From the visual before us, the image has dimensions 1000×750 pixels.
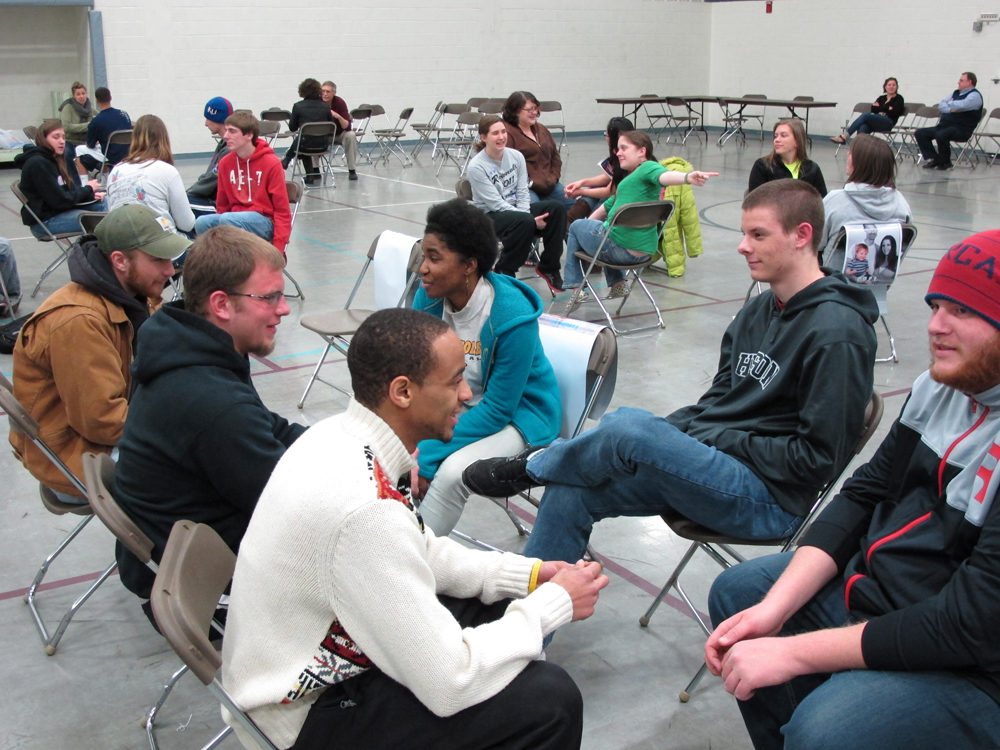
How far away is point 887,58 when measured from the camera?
16703 millimetres

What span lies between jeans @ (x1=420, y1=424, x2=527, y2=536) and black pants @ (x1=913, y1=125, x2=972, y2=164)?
13.3 m

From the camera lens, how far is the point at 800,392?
2248mm

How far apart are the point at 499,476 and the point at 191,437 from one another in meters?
0.92

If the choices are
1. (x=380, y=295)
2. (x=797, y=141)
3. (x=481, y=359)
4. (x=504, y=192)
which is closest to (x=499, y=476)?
(x=481, y=359)

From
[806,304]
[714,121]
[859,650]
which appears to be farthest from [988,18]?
[859,650]

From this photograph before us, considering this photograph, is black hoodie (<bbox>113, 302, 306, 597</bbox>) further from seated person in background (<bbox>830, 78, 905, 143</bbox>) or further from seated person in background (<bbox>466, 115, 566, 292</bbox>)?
seated person in background (<bbox>830, 78, 905, 143</bbox>)

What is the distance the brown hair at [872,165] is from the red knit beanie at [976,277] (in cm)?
370

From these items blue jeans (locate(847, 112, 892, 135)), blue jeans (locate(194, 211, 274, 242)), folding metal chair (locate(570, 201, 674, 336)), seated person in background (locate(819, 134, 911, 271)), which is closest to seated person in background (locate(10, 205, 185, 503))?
blue jeans (locate(194, 211, 274, 242))

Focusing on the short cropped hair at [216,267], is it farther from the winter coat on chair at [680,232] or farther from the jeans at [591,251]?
the winter coat on chair at [680,232]

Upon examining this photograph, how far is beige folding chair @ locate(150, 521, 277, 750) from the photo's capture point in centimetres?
142

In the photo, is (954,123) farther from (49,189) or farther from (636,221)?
(49,189)

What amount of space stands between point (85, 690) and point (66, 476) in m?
0.60

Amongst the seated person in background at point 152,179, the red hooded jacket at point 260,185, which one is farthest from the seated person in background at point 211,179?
the seated person in background at point 152,179

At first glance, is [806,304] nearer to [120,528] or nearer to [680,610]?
[680,610]
